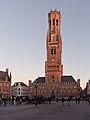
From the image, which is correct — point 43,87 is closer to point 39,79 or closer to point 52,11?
point 39,79

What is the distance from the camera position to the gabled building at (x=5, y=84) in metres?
130

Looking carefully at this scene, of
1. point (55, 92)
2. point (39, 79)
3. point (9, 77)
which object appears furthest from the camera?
point (39, 79)

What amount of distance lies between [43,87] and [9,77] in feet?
94.7

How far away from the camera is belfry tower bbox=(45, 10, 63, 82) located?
156750 millimetres

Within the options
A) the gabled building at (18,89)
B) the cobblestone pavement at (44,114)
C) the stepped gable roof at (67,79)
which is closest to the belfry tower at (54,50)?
the stepped gable roof at (67,79)

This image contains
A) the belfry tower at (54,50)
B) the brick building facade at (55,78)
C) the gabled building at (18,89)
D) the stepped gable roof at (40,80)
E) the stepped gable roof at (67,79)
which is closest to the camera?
the belfry tower at (54,50)

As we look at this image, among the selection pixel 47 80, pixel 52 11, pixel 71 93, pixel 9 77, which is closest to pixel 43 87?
pixel 47 80

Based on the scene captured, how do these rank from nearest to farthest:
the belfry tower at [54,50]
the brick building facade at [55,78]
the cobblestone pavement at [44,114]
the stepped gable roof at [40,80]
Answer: the cobblestone pavement at [44,114] < the belfry tower at [54,50] < the brick building facade at [55,78] < the stepped gable roof at [40,80]

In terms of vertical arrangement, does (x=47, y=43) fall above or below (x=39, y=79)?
above

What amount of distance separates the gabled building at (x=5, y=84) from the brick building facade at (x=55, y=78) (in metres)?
27.8

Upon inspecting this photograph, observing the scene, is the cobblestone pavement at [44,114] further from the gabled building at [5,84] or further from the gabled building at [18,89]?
the gabled building at [18,89]

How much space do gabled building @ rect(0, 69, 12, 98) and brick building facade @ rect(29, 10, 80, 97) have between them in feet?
91.3

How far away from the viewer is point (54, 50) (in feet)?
529

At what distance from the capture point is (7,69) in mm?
140750
